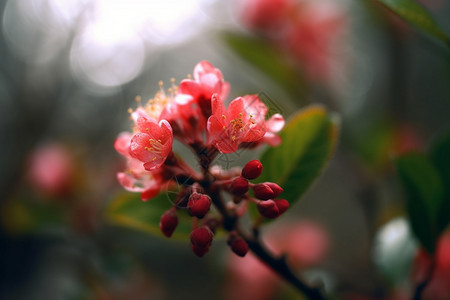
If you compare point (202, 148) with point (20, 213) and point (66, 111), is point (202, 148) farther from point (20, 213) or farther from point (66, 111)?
point (66, 111)

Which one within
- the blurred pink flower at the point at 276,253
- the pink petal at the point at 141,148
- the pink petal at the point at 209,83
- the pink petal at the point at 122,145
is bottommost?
the blurred pink flower at the point at 276,253

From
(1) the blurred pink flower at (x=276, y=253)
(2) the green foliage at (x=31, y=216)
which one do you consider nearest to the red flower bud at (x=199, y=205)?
(1) the blurred pink flower at (x=276, y=253)

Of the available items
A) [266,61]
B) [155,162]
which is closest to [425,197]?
[155,162]

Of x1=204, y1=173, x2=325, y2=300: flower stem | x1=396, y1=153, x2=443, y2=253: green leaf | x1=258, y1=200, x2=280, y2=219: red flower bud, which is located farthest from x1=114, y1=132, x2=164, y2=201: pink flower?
x1=396, y1=153, x2=443, y2=253: green leaf

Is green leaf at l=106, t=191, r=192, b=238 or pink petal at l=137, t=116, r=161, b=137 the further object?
green leaf at l=106, t=191, r=192, b=238

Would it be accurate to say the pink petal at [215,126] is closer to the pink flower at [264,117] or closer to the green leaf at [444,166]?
the pink flower at [264,117]

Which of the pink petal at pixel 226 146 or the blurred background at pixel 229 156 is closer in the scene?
the pink petal at pixel 226 146

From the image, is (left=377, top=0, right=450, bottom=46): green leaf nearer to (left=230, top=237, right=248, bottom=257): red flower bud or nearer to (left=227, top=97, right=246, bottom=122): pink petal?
(left=227, top=97, right=246, bottom=122): pink petal
